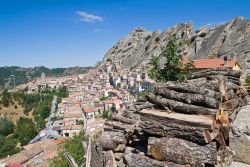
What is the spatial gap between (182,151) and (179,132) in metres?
0.62

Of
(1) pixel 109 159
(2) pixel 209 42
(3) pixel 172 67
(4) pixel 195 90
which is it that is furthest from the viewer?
(2) pixel 209 42

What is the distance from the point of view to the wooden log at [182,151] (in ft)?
27.8

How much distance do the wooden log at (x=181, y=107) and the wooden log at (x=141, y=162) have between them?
2.04 m

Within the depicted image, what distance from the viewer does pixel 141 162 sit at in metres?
9.73

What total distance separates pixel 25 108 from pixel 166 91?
13814 centimetres

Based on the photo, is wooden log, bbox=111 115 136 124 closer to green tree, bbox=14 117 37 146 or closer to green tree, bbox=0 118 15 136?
green tree, bbox=14 117 37 146

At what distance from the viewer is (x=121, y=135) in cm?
1248

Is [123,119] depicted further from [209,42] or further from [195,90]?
[209,42]

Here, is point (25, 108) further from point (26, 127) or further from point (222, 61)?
point (222, 61)

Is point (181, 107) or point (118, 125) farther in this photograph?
point (118, 125)

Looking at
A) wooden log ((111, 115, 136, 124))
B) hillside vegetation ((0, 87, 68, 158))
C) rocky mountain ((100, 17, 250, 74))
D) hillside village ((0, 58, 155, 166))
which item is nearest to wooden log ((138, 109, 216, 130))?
wooden log ((111, 115, 136, 124))

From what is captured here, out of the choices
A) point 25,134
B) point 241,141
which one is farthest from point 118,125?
point 25,134

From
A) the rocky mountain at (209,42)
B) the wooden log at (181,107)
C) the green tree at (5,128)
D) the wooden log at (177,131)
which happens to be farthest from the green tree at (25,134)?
the wooden log at (177,131)

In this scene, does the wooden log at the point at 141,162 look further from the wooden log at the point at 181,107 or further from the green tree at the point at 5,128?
the green tree at the point at 5,128
